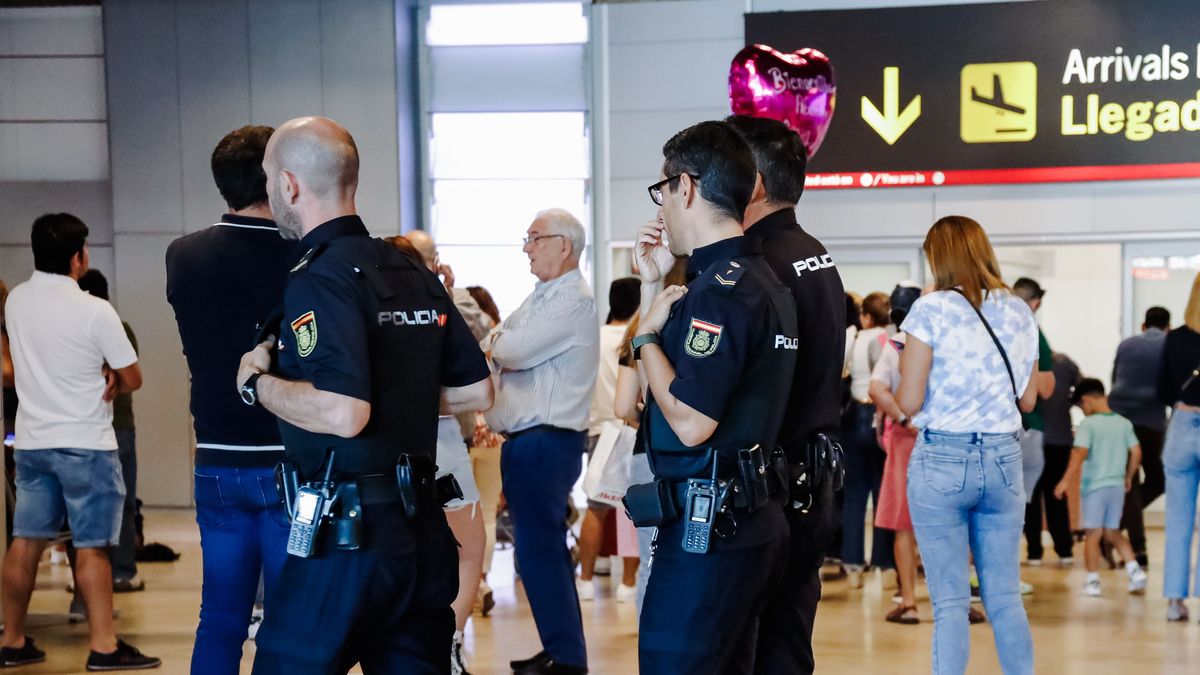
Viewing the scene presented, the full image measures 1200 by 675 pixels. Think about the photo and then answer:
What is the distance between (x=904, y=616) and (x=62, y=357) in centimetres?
378

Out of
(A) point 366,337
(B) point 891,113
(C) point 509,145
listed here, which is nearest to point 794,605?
(A) point 366,337

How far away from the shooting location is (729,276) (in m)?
2.40

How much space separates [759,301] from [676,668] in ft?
2.37

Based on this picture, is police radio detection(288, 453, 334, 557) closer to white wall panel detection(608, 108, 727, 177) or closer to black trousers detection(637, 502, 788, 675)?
black trousers detection(637, 502, 788, 675)

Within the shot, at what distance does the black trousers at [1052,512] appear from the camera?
7.34 metres

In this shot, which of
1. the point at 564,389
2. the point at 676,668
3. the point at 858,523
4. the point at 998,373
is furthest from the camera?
the point at 858,523

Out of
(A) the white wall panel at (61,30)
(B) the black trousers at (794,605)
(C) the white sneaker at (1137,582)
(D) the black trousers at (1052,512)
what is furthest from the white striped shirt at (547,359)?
(A) the white wall panel at (61,30)

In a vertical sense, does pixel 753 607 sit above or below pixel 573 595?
above

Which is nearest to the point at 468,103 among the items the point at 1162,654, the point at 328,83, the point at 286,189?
the point at 328,83

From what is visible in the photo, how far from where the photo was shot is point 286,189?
2457mm

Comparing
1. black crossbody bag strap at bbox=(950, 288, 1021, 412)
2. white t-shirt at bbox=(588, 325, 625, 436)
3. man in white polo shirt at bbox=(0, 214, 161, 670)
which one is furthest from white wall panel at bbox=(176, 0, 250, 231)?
black crossbody bag strap at bbox=(950, 288, 1021, 412)

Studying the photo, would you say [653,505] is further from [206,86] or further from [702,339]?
[206,86]

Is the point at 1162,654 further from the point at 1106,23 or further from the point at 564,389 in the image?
the point at 1106,23

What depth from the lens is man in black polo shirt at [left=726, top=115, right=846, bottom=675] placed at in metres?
2.84
